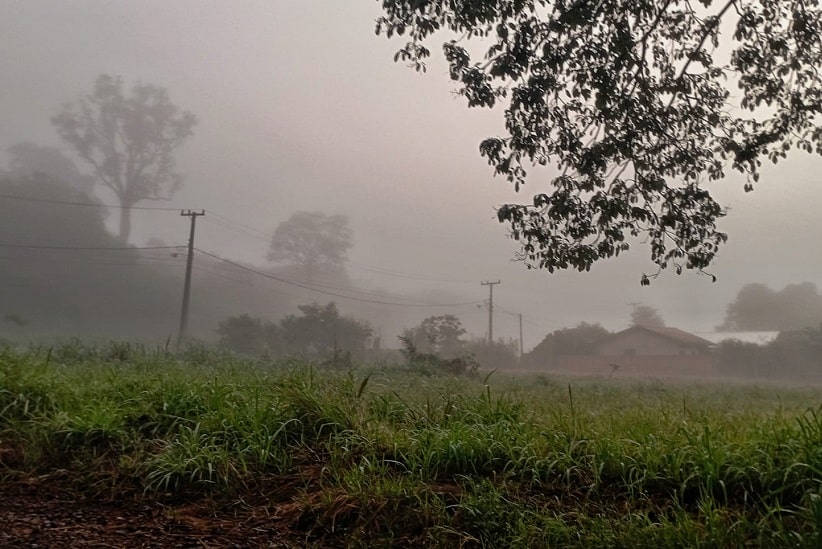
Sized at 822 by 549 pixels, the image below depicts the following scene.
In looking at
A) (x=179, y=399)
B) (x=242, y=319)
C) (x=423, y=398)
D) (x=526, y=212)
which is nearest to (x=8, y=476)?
(x=179, y=399)

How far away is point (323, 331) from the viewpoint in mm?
11844

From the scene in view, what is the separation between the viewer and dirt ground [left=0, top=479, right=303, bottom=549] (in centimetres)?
283

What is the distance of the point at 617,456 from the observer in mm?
3287

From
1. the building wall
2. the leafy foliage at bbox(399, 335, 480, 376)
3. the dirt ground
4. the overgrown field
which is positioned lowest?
the dirt ground

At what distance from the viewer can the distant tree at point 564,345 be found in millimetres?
11477

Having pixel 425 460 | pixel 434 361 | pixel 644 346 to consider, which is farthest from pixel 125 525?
pixel 644 346

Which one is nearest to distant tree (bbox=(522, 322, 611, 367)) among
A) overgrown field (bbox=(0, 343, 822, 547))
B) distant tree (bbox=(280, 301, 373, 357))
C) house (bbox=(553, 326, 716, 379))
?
house (bbox=(553, 326, 716, 379))

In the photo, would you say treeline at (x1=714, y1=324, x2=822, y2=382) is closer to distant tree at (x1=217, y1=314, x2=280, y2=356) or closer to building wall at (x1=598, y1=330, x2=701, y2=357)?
building wall at (x1=598, y1=330, x2=701, y2=357)

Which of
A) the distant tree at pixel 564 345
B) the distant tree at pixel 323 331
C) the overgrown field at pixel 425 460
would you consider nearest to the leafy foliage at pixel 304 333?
the distant tree at pixel 323 331

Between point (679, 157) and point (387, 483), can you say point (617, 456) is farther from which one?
point (679, 157)

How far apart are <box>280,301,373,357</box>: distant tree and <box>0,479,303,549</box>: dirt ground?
7.94 meters

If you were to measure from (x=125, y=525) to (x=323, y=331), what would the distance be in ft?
29.0

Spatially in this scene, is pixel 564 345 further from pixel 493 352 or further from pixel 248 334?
pixel 248 334

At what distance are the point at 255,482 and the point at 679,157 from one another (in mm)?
4896
